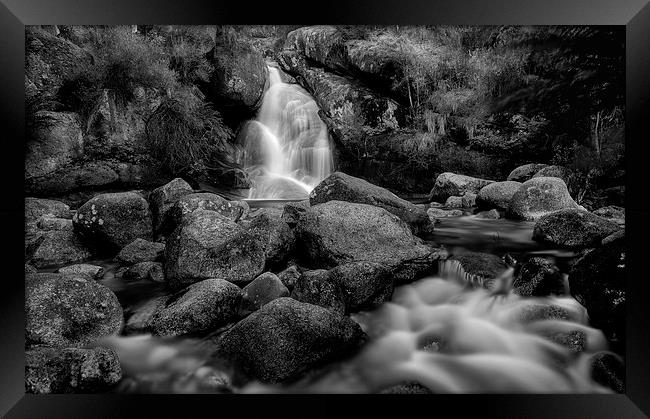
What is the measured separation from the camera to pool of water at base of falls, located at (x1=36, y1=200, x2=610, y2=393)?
6.91ft

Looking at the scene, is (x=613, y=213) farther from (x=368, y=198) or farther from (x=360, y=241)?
(x=368, y=198)

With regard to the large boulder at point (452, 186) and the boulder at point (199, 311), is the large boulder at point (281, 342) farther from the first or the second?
the large boulder at point (452, 186)

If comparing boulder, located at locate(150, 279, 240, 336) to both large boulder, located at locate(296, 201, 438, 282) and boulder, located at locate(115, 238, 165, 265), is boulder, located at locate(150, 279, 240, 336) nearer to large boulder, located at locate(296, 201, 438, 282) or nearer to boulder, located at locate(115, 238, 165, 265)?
large boulder, located at locate(296, 201, 438, 282)

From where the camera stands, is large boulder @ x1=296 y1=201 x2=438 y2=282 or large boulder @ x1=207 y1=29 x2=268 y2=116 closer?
large boulder @ x1=296 y1=201 x2=438 y2=282

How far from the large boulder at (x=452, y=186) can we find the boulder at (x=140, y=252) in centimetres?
282

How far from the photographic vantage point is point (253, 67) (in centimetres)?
541

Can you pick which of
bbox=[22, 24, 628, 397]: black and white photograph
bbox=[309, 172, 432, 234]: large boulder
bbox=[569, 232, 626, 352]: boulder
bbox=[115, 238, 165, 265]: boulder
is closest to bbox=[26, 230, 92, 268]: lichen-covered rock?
bbox=[22, 24, 628, 397]: black and white photograph

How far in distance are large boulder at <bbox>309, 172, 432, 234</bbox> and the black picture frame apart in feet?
5.76

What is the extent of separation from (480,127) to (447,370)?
7.90 feet

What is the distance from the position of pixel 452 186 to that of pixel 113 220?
11.1 ft

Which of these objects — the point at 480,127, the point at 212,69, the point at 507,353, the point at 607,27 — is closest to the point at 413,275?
the point at 507,353

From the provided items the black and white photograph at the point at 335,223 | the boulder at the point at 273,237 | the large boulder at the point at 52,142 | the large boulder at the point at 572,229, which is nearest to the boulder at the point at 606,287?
the black and white photograph at the point at 335,223

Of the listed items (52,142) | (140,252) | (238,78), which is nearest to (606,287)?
(140,252)
